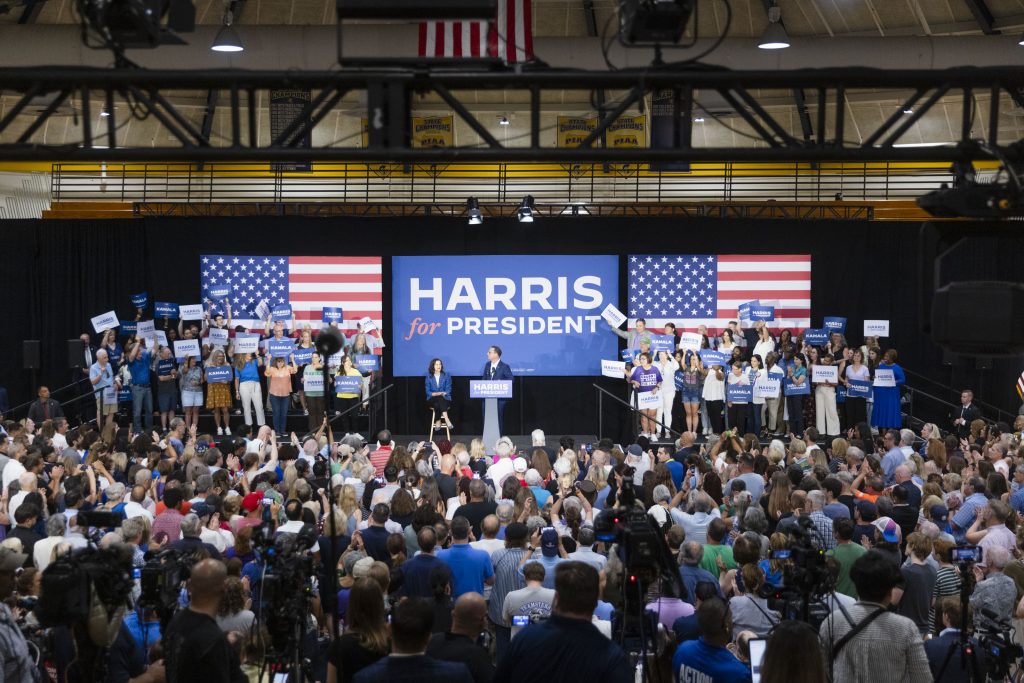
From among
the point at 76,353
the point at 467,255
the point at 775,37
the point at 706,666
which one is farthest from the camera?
the point at 467,255

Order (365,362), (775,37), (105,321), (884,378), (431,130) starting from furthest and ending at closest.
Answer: (431,130) → (105,321) → (365,362) → (884,378) → (775,37)

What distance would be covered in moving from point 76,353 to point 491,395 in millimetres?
7680

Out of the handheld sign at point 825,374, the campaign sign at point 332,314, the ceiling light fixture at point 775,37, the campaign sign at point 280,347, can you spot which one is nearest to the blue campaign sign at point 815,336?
the handheld sign at point 825,374

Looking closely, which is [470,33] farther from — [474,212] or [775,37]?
[474,212]

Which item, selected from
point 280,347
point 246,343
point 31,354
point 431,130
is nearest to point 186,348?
point 246,343

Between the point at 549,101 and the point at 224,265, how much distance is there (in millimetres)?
8218

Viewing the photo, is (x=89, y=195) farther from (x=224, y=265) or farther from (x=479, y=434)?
(x=479, y=434)

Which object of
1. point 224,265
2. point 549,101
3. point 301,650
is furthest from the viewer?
point 549,101

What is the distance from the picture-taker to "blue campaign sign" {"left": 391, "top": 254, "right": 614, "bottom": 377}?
2038 centimetres

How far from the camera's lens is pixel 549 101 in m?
23.8

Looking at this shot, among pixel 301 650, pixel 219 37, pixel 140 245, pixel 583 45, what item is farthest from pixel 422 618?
pixel 140 245

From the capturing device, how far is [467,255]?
66.7 feet

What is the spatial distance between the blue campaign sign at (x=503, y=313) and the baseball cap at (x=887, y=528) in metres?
11.9

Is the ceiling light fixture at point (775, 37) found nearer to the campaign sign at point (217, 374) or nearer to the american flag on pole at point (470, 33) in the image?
the american flag on pole at point (470, 33)
